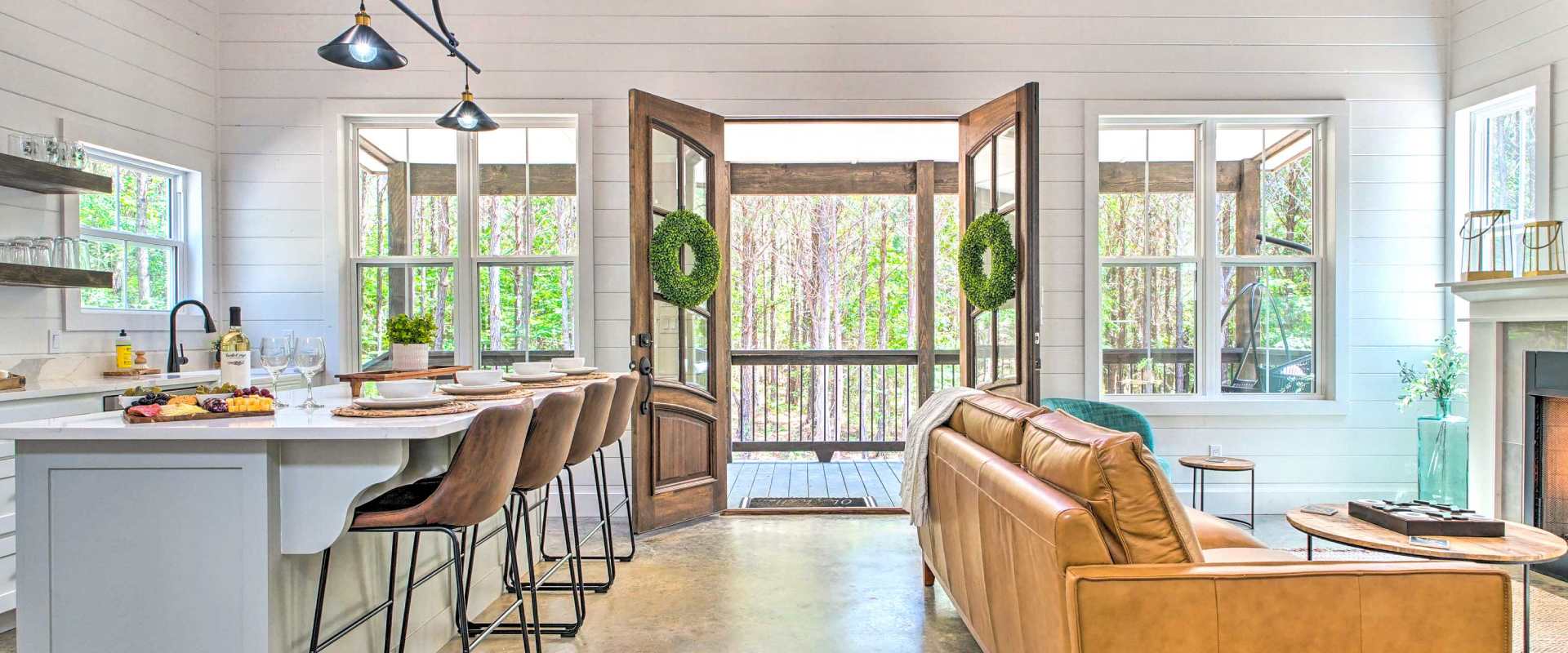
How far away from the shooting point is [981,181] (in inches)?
172

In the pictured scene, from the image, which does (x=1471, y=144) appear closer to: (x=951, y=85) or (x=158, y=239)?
(x=951, y=85)

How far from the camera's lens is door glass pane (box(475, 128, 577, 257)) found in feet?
15.0

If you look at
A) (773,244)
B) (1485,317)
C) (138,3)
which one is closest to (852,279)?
(773,244)

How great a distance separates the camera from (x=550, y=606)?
3.00 meters

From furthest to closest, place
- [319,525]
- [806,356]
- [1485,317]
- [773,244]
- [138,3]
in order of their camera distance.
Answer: [773,244], [806,356], [138,3], [1485,317], [319,525]

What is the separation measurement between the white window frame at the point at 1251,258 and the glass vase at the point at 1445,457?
0.41 meters

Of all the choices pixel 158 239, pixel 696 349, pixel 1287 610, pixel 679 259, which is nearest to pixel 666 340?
pixel 696 349

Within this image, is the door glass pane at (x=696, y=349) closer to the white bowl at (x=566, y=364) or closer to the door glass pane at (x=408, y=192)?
the white bowl at (x=566, y=364)

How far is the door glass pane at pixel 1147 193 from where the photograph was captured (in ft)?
15.0

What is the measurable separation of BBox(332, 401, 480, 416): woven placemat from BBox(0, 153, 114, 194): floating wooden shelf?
2327 mm

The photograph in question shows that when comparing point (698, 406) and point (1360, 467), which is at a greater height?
point (698, 406)

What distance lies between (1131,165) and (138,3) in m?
5.48

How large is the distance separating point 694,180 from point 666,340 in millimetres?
956

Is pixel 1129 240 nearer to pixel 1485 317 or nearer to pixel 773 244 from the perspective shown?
pixel 1485 317
